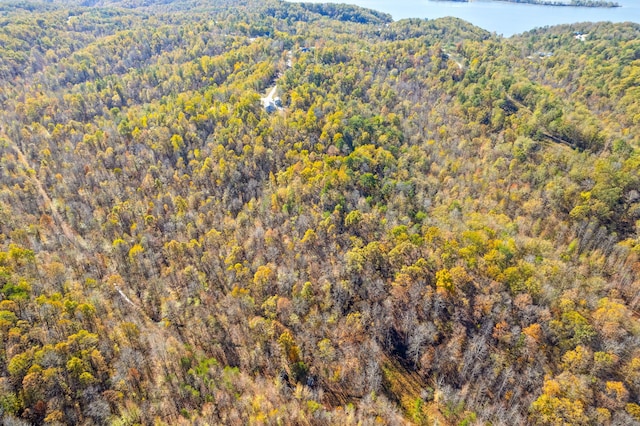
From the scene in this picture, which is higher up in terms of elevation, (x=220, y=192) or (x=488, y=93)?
(x=488, y=93)

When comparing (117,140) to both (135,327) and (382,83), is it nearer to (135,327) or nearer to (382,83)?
(135,327)

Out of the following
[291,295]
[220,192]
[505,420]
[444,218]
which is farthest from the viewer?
[220,192]

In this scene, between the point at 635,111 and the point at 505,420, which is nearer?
the point at 505,420

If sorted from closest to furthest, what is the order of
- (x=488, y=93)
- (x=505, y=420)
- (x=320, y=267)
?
(x=505, y=420), (x=320, y=267), (x=488, y=93)

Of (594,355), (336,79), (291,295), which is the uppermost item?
(336,79)

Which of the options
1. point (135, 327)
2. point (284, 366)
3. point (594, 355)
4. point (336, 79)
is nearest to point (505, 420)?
point (594, 355)

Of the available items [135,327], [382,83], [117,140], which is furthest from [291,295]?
[382,83]
